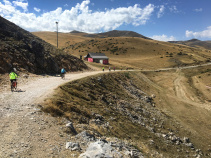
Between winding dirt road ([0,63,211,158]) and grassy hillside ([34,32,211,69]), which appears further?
grassy hillside ([34,32,211,69])

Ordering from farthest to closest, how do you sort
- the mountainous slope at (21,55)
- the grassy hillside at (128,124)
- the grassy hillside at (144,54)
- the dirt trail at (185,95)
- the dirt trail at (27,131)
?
1. the grassy hillside at (144,54)
2. the dirt trail at (185,95)
3. the mountainous slope at (21,55)
4. the grassy hillside at (128,124)
5. the dirt trail at (27,131)

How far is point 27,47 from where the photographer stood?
92.8ft

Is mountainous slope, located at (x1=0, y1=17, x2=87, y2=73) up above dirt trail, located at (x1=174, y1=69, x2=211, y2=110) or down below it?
above

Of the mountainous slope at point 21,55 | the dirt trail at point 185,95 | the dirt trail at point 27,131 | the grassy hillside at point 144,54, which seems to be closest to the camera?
the dirt trail at point 27,131

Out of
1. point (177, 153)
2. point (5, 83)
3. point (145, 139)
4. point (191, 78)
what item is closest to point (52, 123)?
point (145, 139)

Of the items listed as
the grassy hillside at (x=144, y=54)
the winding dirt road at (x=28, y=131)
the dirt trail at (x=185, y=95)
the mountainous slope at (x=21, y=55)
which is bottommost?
the dirt trail at (x=185, y=95)

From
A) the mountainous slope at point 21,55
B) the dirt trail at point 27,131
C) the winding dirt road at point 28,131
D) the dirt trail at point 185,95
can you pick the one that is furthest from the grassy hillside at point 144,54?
the dirt trail at point 27,131

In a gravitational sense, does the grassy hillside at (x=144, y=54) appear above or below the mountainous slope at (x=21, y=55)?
above

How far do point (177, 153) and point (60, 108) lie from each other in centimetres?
1304

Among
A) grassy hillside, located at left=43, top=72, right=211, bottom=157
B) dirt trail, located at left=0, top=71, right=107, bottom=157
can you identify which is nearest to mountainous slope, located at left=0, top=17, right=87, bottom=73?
grassy hillside, located at left=43, top=72, right=211, bottom=157

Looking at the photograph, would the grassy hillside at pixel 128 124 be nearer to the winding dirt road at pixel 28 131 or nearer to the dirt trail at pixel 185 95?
the winding dirt road at pixel 28 131

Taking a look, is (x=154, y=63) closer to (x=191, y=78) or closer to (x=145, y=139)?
(x=191, y=78)

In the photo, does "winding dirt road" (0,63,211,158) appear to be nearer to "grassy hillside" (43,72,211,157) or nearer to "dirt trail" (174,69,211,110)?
"grassy hillside" (43,72,211,157)

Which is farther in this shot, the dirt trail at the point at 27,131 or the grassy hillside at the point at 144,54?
the grassy hillside at the point at 144,54
